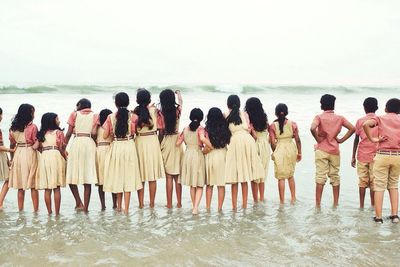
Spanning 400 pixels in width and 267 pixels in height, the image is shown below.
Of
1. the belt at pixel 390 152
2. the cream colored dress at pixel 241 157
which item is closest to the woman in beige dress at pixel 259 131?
the cream colored dress at pixel 241 157

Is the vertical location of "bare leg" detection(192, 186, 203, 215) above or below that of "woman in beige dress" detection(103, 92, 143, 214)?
below

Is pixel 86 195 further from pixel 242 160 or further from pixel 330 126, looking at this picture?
pixel 330 126

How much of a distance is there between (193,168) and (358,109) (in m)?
19.0

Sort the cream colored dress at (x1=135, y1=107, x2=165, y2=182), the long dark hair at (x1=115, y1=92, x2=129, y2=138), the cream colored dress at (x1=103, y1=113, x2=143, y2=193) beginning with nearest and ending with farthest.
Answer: the long dark hair at (x1=115, y1=92, x2=129, y2=138) → the cream colored dress at (x1=103, y1=113, x2=143, y2=193) → the cream colored dress at (x1=135, y1=107, x2=165, y2=182)

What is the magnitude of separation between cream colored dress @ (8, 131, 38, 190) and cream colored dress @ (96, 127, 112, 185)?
939mm

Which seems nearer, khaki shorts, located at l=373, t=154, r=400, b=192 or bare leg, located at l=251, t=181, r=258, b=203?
khaki shorts, located at l=373, t=154, r=400, b=192

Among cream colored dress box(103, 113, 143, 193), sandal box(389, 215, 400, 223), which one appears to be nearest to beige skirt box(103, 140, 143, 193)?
cream colored dress box(103, 113, 143, 193)

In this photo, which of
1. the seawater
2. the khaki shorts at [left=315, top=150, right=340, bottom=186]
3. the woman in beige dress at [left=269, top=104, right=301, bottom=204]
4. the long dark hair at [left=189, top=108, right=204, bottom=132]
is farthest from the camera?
the woman in beige dress at [left=269, top=104, right=301, bottom=204]

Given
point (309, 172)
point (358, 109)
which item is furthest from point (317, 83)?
point (309, 172)

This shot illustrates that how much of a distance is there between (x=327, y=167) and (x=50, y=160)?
13.9 ft

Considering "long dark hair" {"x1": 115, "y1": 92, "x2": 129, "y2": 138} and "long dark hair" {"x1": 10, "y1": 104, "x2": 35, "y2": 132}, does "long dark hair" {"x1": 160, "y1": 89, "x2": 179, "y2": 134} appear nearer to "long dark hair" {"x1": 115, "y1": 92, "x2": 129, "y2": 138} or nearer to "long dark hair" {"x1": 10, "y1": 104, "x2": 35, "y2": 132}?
"long dark hair" {"x1": 115, "y1": 92, "x2": 129, "y2": 138}

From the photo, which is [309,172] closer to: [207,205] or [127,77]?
[207,205]

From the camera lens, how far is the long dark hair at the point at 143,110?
7.02 m

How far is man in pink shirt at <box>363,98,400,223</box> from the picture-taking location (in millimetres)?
6168
